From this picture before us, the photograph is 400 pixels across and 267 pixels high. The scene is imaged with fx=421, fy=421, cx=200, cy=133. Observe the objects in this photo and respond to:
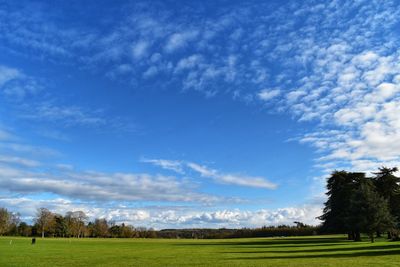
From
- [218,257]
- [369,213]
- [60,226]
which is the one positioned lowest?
[218,257]

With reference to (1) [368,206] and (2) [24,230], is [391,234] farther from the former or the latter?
(2) [24,230]

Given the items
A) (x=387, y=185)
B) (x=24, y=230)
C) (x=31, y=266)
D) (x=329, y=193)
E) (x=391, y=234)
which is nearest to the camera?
(x=31, y=266)

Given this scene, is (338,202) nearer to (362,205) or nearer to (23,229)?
(362,205)

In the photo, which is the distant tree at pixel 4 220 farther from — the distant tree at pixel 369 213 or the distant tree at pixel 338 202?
the distant tree at pixel 369 213

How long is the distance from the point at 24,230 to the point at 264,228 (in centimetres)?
Result: 10492

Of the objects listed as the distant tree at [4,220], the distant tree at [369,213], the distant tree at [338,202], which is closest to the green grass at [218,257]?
the distant tree at [369,213]

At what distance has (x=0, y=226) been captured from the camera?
16288 cm

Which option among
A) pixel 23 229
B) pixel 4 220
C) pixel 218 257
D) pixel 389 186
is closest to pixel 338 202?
pixel 389 186

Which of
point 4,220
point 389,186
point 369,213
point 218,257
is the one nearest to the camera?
point 218,257

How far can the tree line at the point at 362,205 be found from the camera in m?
68.3

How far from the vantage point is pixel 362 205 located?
228 ft

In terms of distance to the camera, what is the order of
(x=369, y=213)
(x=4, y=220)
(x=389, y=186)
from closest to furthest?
(x=369, y=213) → (x=389, y=186) → (x=4, y=220)

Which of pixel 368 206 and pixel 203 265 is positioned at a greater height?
pixel 368 206

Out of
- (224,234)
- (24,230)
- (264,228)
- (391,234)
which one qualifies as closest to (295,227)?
(264,228)
